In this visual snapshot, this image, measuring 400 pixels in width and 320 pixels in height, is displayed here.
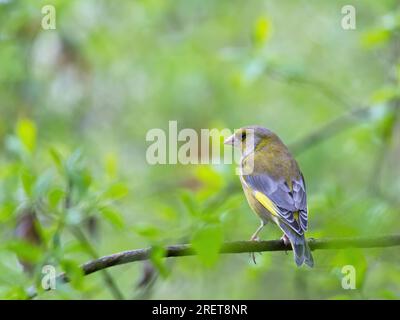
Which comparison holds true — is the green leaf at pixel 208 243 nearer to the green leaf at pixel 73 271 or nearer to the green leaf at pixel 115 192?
the green leaf at pixel 73 271

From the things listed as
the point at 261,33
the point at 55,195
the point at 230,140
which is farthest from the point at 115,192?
the point at 261,33

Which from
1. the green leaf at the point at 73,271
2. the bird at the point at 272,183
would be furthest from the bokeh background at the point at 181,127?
the bird at the point at 272,183

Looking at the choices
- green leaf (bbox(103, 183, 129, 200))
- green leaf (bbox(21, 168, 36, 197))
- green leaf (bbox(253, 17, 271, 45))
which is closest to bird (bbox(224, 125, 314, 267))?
green leaf (bbox(103, 183, 129, 200))

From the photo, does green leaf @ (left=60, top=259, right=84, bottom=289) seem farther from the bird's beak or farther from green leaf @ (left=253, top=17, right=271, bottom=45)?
green leaf @ (left=253, top=17, right=271, bottom=45)

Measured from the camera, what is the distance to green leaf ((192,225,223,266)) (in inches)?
108

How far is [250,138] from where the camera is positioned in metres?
5.01

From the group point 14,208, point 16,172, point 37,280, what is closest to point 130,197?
point 16,172

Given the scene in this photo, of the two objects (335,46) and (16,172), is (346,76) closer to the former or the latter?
(335,46)

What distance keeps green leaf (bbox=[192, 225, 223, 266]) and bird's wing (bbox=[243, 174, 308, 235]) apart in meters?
1.43

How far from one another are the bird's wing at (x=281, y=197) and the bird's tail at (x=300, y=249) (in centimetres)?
20

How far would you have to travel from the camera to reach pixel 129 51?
8.95 meters

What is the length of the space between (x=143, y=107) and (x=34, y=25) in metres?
1.89

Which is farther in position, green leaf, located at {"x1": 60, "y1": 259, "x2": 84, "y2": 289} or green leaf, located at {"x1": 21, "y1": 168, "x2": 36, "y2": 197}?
green leaf, located at {"x1": 21, "y1": 168, "x2": 36, "y2": 197}

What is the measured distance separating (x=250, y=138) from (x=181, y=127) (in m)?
4.05
